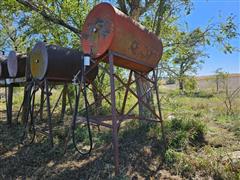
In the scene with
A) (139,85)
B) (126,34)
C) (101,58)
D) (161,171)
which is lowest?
(161,171)

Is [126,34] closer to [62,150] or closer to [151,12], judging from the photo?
[62,150]

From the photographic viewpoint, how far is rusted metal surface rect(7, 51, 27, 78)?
21.7ft

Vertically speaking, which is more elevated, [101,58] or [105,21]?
[105,21]

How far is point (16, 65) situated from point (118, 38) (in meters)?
3.40

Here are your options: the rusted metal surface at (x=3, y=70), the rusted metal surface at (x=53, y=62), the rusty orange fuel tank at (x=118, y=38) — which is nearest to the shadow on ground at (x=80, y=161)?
the rusted metal surface at (x=53, y=62)

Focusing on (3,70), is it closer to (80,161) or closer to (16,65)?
(16,65)

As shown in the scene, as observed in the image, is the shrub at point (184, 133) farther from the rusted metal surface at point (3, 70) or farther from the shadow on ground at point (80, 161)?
the rusted metal surface at point (3, 70)

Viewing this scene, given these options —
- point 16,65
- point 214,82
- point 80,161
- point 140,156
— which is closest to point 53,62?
point 16,65

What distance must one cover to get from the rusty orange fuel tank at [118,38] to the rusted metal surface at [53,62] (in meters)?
0.76

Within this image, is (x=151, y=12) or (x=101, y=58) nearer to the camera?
(x=101, y=58)

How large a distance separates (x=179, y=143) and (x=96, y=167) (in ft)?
4.99

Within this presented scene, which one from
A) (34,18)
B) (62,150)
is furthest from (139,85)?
(34,18)

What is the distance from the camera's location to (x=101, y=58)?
450 centimetres

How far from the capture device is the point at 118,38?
4.19 m
